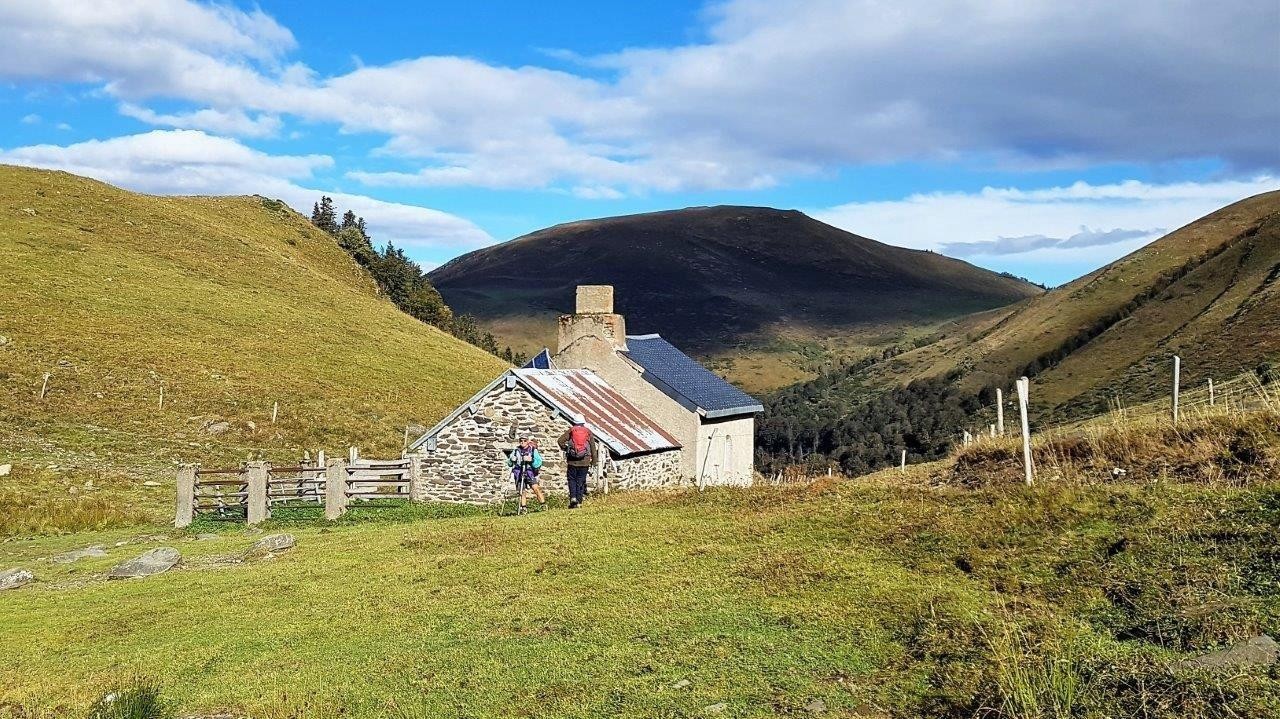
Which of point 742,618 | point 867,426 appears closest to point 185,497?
point 742,618

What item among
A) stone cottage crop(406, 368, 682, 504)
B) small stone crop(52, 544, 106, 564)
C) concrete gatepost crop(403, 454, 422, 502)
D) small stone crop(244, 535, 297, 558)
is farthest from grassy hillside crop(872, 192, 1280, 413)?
small stone crop(52, 544, 106, 564)

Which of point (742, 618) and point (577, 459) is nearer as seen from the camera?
point (742, 618)

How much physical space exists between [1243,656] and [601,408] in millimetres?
23166

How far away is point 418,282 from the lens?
118438 millimetres

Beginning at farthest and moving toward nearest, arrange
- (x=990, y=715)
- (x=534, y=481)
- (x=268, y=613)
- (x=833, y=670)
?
(x=534, y=481), (x=268, y=613), (x=833, y=670), (x=990, y=715)

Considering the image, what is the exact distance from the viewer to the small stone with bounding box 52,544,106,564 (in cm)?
2008

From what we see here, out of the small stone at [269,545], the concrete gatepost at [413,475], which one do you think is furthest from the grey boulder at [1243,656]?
the concrete gatepost at [413,475]

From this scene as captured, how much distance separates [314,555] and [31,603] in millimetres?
4782

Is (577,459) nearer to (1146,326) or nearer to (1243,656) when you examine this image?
(1243,656)

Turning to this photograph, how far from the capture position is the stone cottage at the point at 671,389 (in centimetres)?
3197

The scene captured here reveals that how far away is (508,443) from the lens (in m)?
27.9

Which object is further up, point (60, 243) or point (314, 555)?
point (60, 243)

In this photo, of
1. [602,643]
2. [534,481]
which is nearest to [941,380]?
[534,481]

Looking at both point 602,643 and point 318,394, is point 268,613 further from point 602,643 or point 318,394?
point 318,394
